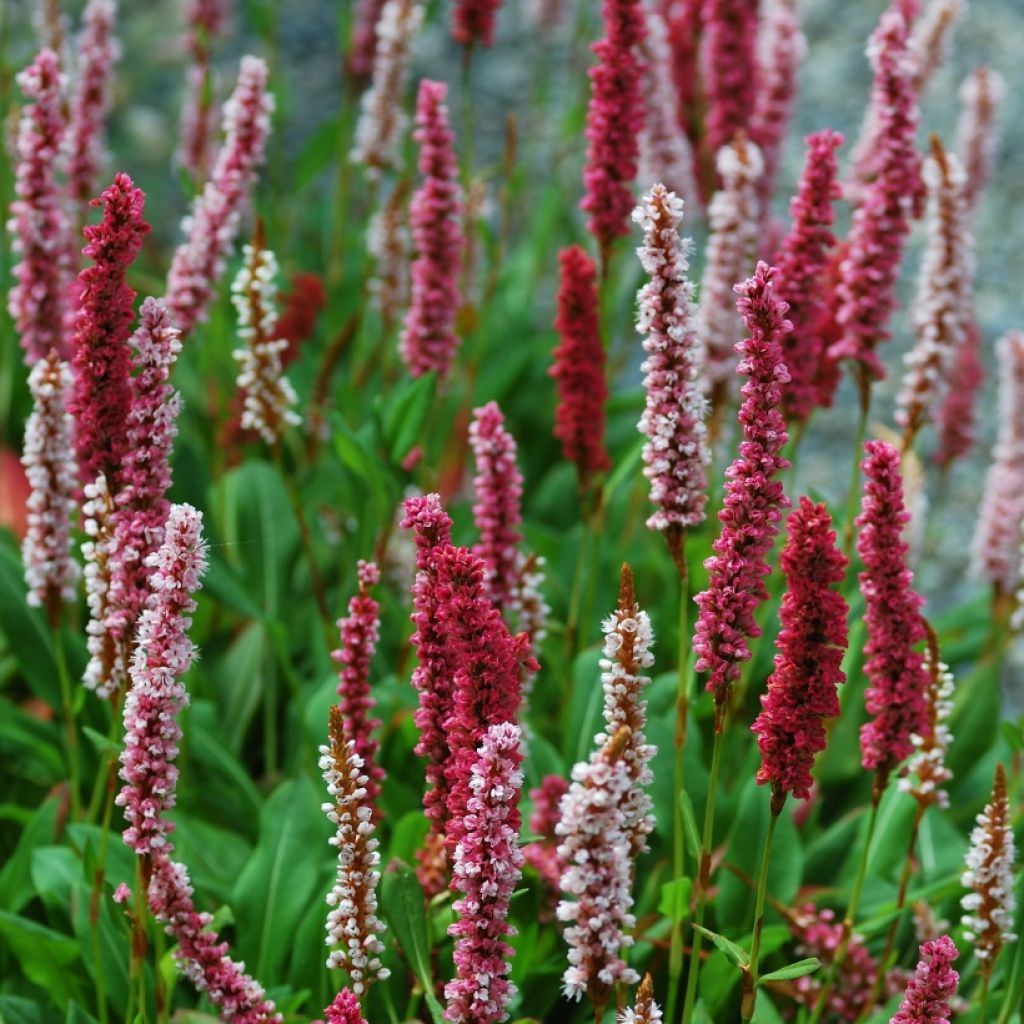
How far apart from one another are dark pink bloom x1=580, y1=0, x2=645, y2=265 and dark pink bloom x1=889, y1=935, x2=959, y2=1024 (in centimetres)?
165

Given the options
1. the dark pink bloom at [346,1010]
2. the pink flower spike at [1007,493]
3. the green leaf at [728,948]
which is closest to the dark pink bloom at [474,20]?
the pink flower spike at [1007,493]

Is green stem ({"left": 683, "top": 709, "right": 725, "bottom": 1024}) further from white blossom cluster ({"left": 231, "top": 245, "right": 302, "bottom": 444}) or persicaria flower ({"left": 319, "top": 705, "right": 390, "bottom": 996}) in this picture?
white blossom cluster ({"left": 231, "top": 245, "right": 302, "bottom": 444})

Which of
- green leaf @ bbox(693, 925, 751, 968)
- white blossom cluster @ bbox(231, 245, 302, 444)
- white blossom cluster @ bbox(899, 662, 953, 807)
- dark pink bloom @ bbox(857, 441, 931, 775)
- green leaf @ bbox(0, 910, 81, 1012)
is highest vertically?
white blossom cluster @ bbox(231, 245, 302, 444)

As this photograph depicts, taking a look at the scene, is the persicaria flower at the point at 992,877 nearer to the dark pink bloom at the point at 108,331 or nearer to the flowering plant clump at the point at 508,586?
the flowering plant clump at the point at 508,586

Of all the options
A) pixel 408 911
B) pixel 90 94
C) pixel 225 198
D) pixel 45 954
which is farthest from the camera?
pixel 90 94

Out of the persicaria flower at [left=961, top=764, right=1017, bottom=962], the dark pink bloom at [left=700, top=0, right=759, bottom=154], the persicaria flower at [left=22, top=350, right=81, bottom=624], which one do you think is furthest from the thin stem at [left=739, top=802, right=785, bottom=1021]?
the dark pink bloom at [left=700, top=0, right=759, bottom=154]

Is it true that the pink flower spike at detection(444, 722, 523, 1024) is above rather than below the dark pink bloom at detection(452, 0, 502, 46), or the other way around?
below

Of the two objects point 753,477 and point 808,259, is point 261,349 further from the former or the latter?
point 753,477

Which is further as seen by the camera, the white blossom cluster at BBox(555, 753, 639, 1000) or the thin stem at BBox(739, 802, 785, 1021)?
the thin stem at BBox(739, 802, 785, 1021)

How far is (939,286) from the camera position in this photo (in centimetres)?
321

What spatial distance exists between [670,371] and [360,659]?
582mm

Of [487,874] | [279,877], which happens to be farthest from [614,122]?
[487,874]

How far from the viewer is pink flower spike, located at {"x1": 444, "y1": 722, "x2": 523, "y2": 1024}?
1.71m

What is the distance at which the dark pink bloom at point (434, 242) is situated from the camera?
3168 millimetres
